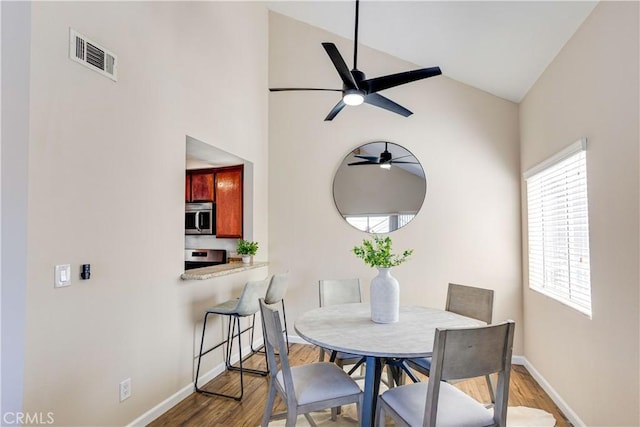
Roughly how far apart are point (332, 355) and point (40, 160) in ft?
6.58

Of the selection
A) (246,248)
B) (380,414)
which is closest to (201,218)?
(246,248)

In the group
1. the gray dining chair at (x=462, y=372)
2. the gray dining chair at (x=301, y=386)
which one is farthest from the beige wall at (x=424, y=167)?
the gray dining chair at (x=462, y=372)

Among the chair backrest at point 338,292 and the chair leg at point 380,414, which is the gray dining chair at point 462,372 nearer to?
the chair leg at point 380,414

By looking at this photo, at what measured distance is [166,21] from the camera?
2684 mm

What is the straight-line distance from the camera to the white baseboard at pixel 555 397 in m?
2.38

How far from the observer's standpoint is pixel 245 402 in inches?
107

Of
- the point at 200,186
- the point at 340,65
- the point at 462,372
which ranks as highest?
the point at 340,65

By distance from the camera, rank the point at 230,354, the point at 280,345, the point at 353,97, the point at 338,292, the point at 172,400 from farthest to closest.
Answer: the point at 230,354 → the point at 338,292 → the point at 172,400 → the point at 353,97 → the point at 280,345

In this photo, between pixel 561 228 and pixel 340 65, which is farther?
pixel 561 228

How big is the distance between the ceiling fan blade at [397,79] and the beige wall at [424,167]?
5.31ft

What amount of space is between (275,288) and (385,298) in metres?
1.31

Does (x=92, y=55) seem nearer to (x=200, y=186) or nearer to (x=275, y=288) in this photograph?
(x=275, y=288)

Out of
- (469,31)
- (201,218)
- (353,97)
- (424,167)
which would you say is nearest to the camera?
(353,97)

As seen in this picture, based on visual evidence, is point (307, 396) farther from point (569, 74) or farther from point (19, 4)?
point (569, 74)
